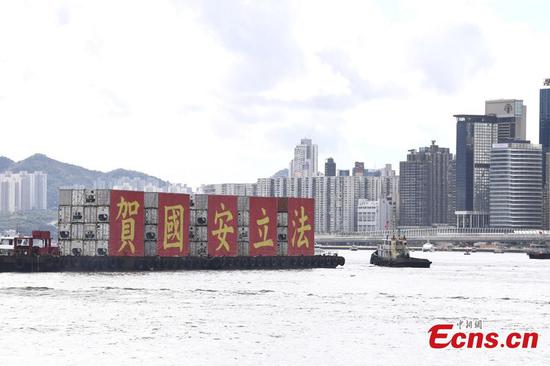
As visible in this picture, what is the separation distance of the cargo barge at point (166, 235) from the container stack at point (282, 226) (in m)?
0.12

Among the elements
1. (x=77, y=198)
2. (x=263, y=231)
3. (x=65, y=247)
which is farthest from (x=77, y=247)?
(x=263, y=231)

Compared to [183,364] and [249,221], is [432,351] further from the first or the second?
[249,221]

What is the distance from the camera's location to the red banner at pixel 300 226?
14438 cm

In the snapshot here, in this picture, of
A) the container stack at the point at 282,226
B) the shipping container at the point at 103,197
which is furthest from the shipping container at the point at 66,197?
the container stack at the point at 282,226

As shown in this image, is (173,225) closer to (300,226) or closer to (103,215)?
(103,215)

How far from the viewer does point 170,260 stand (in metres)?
133

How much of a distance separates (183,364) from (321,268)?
95.4m

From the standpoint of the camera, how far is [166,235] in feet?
436

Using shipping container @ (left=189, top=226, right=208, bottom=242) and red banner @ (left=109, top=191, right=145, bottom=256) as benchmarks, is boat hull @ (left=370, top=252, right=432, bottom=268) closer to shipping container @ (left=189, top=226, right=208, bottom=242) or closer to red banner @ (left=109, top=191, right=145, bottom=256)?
shipping container @ (left=189, top=226, right=208, bottom=242)

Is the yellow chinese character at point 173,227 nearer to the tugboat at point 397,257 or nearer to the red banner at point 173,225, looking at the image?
the red banner at point 173,225

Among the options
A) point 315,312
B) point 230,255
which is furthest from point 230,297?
point 230,255

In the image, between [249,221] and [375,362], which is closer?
[375,362]

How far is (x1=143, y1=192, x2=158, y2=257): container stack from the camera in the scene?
431ft

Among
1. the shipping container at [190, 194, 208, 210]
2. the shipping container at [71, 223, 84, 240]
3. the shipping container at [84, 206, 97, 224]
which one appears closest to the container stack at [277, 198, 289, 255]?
the shipping container at [190, 194, 208, 210]
